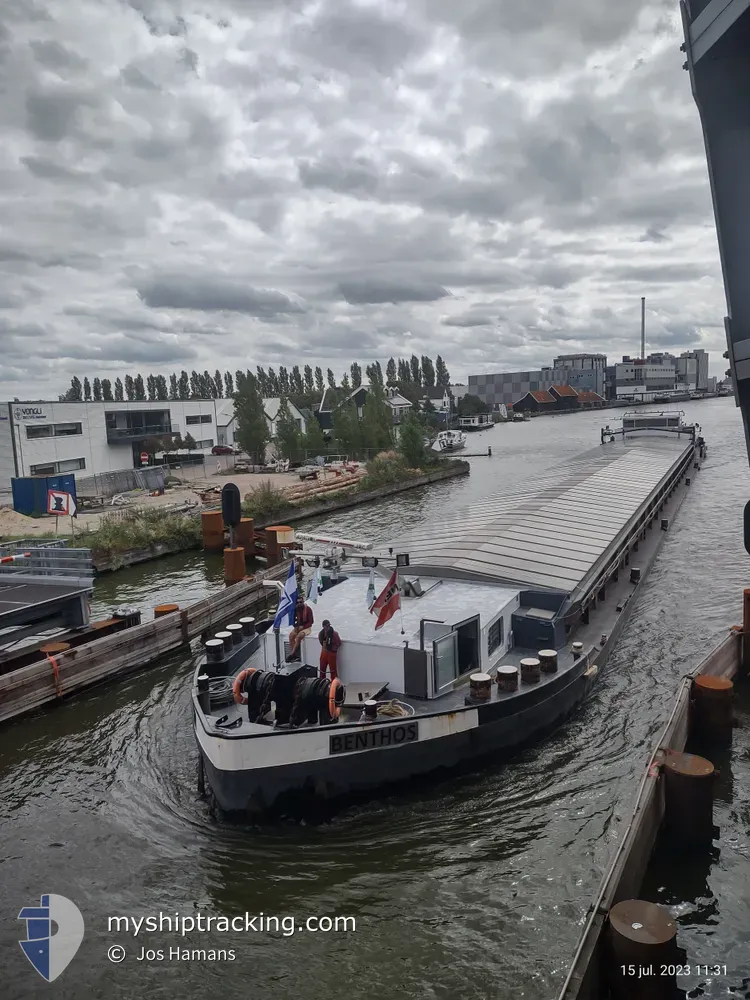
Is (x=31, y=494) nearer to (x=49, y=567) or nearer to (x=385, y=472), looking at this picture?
(x=49, y=567)

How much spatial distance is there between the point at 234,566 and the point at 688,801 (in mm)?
20248

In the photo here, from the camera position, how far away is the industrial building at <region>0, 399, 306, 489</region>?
47750 mm

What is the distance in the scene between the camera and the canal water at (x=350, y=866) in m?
9.22

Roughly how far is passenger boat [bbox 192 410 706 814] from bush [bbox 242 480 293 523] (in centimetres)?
2028

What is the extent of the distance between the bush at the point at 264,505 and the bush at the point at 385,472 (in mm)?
10373

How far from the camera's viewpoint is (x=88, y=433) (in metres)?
55.7

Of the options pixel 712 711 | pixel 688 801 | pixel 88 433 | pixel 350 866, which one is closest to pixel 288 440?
pixel 88 433

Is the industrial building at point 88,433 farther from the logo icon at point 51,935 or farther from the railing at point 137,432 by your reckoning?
the logo icon at point 51,935

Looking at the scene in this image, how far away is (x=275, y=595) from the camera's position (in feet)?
88.9

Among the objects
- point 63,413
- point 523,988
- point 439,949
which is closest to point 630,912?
point 523,988

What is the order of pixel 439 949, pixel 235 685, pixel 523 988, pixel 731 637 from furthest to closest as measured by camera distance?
pixel 731 637 < pixel 235 685 < pixel 439 949 < pixel 523 988

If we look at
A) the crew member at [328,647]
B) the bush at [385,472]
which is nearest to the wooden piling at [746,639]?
the crew member at [328,647]

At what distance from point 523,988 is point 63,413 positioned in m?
53.2

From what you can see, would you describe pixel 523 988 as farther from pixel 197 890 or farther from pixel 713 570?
pixel 713 570
